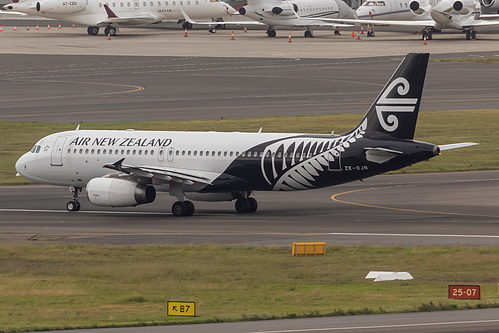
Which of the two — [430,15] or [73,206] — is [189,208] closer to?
[73,206]

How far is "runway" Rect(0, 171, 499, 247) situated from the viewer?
1523 inches

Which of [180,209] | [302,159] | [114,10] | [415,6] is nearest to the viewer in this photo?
[302,159]

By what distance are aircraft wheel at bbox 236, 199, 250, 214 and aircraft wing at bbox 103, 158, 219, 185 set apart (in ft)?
6.42

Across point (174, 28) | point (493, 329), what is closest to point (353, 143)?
point (493, 329)

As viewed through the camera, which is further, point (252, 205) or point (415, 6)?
point (415, 6)

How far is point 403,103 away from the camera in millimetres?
42000

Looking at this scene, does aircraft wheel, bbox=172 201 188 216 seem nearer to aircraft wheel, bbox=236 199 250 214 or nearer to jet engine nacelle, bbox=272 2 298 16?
aircraft wheel, bbox=236 199 250 214

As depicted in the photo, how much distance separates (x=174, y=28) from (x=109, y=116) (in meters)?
88.8

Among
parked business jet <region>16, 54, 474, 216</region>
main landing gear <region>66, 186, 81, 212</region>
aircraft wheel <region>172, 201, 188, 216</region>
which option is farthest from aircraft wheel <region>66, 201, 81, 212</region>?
aircraft wheel <region>172, 201, 188, 216</region>

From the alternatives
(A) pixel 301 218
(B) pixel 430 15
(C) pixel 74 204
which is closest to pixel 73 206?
(C) pixel 74 204

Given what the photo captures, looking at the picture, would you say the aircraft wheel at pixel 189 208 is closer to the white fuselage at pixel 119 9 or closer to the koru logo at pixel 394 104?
the koru logo at pixel 394 104

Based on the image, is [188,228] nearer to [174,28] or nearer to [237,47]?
[237,47]

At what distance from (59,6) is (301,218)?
101m

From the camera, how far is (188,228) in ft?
136
